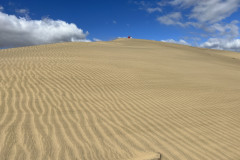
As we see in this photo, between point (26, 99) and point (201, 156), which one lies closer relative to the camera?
point (201, 156)

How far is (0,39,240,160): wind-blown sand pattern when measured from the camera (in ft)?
11.0

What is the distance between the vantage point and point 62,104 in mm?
5195

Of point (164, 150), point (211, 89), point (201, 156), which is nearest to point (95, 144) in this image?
point (164, 150)

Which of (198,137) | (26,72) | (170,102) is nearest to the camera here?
(198,137)

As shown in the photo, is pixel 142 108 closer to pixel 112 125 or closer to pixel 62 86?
pixel 112 125

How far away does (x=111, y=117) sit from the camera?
4699 millimetres

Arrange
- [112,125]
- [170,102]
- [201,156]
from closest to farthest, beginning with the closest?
1. [201,156]
2. [112,125]
3. [170,102]

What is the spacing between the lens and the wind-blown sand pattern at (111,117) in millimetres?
3352

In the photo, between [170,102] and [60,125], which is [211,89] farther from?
[60,125]

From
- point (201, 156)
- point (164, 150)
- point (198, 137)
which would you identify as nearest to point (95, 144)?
point (164, 150)

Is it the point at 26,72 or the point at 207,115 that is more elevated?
the point at 26,72

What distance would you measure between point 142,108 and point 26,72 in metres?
5.25

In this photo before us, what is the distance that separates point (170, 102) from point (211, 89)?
109 inches

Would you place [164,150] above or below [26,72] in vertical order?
below
